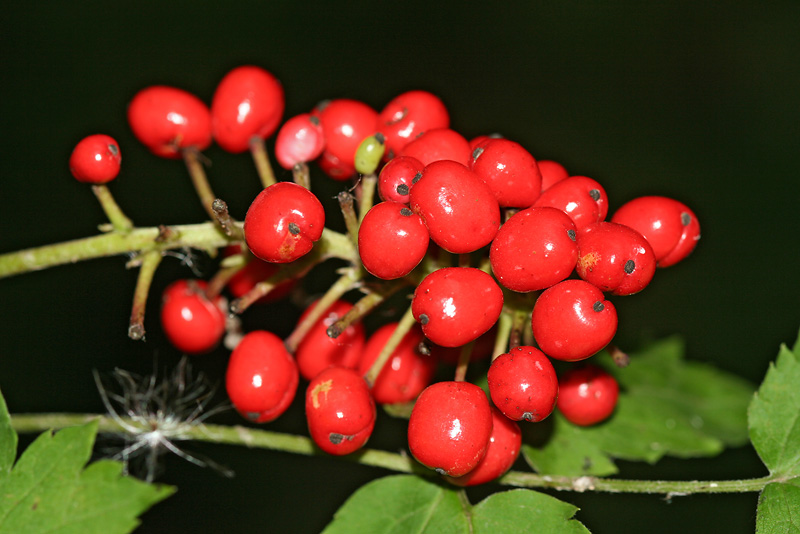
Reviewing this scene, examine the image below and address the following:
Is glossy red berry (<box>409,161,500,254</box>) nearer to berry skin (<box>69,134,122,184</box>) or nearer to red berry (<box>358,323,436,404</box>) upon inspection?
red berry (<box>358,323,436,404</box>)

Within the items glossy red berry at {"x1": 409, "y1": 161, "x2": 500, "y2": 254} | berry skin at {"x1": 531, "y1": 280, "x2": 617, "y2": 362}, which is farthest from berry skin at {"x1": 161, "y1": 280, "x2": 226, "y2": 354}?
berry skin at {"x1": 531, "y1": 280, "x2": 617, "y2": 362}

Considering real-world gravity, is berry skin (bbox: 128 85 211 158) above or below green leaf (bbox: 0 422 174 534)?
above

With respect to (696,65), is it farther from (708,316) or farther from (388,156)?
(388,156)

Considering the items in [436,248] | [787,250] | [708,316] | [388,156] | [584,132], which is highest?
[388,156]

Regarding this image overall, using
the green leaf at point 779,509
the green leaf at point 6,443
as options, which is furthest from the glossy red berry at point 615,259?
the green leaf at point 6,443

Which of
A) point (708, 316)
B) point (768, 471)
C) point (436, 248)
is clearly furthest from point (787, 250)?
point (436, 248)
